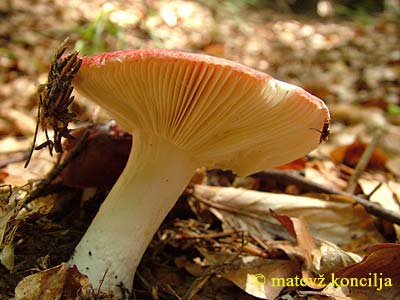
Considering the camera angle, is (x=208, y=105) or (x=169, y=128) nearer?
(x=208, y=105)

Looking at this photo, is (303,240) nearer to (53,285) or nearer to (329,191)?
(329,191)

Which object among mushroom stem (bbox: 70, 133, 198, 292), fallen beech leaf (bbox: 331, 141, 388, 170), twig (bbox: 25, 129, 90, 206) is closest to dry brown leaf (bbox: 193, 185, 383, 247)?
mushroom stem (bbox: 70, 133, 198, 292)

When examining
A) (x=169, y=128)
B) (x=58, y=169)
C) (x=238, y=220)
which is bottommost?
(x=238, y=220)

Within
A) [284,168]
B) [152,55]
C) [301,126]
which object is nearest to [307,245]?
[301,126]

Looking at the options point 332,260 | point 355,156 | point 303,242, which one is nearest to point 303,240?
point 303,242

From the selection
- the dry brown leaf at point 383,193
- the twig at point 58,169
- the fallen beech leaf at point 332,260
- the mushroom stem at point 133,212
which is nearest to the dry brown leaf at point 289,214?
the dry brown leaf at point 383,193

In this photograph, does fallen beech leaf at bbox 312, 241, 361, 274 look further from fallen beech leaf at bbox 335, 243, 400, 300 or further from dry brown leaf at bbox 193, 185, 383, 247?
dry brown leaf at bbox 193, 185, 383, 247
